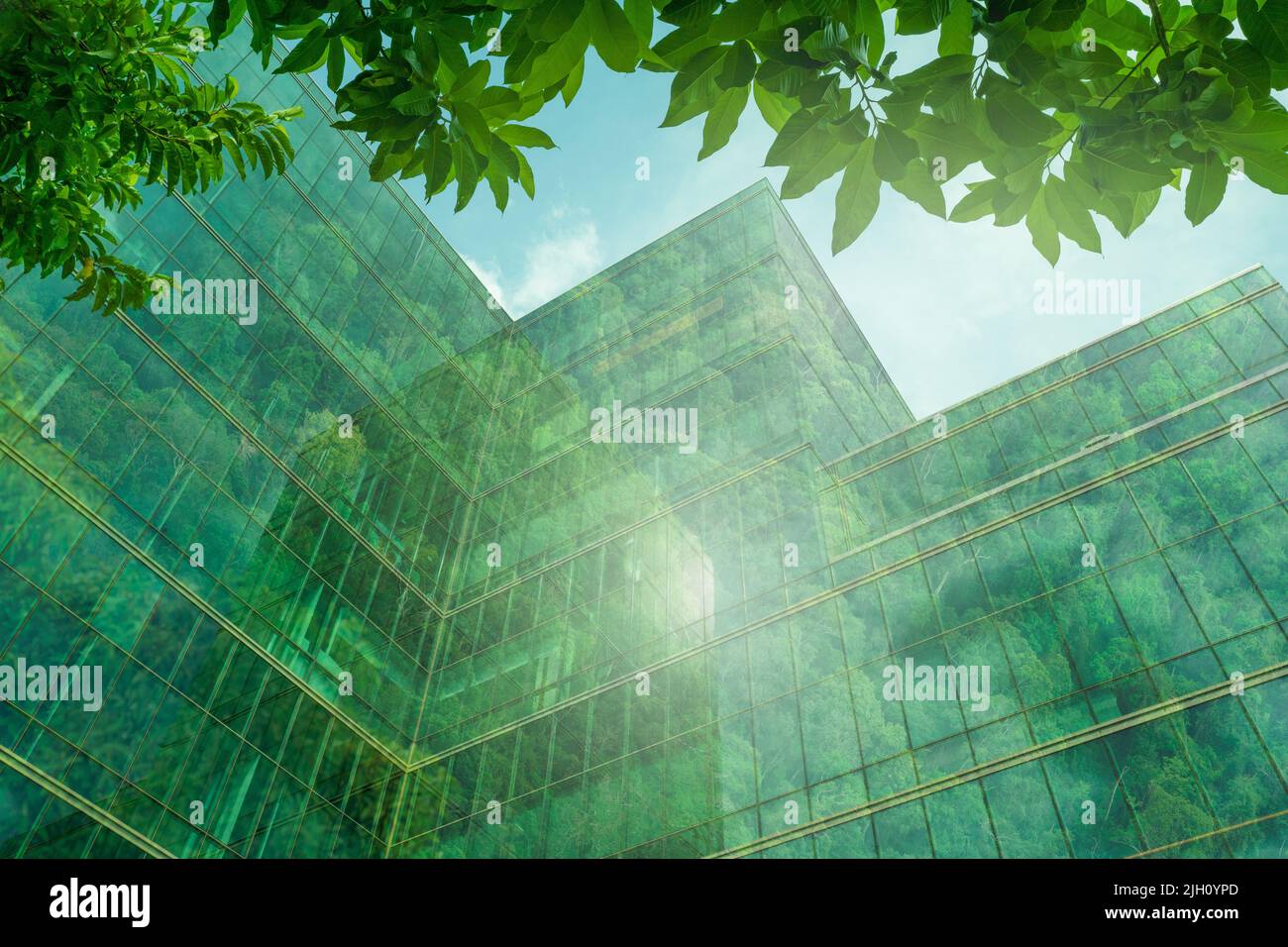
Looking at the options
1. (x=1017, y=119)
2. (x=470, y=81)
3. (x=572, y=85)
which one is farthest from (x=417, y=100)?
(x=1017, y=119)

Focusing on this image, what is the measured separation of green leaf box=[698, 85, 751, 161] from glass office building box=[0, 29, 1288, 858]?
13.1 m

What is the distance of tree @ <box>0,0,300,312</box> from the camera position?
3.49 metres

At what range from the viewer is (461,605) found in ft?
86.8

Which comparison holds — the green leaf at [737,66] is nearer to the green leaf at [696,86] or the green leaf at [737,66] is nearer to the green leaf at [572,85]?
the green leaf at [696,86]

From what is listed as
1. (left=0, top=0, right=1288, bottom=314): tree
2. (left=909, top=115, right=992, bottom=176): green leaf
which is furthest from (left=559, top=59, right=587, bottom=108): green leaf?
(left=909, top=115, right=992, bottom=176): green leaf

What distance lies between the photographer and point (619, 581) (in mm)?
23250

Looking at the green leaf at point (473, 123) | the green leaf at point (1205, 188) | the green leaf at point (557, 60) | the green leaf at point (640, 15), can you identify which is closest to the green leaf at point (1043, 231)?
the green leaf at point (1205, 188)

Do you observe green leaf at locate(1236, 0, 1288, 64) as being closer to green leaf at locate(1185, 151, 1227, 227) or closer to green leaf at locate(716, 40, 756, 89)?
green leaf at locate(1185, 151, 1227, 227)

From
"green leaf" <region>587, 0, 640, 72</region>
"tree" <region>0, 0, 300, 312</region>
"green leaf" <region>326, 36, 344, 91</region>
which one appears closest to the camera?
"green leaf" <region>587, 0, 640, 72</region>

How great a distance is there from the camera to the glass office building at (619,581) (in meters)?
14.3

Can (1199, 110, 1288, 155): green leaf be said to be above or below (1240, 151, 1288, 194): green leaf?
above

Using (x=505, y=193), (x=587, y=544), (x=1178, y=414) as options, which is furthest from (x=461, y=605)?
(x=505, y=193)

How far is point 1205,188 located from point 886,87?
81 centimetres
